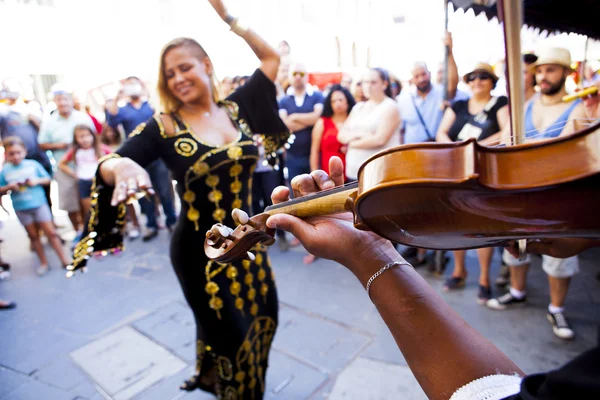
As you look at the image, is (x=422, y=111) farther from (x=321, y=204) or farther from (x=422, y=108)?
(x=321, y=204)

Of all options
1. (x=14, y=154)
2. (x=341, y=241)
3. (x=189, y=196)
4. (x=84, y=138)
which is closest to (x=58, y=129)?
(x=84, y=138)

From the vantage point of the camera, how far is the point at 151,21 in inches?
458

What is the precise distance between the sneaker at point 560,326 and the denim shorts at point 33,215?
479 cm

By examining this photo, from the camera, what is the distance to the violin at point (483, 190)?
62 centimetres

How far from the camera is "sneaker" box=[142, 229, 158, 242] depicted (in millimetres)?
4793

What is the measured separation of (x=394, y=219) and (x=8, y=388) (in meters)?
2.72

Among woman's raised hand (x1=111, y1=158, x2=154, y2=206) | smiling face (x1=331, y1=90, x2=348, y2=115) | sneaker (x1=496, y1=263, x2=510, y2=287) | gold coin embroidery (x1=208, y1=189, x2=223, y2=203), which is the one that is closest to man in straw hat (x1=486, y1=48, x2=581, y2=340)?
sneaker (x1=496, y1=263, x2=510, y2=287)

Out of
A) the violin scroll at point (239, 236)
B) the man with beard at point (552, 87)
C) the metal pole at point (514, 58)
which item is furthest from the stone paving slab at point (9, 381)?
the man with beard at point (552, 87)

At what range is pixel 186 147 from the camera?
1.63 meters

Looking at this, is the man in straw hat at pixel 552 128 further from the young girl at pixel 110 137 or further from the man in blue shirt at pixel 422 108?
the young girl at pixel 110 137

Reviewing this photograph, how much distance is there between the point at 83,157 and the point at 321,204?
4446 mm

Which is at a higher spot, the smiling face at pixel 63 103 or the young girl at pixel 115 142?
the smiling face at pixel 63 103

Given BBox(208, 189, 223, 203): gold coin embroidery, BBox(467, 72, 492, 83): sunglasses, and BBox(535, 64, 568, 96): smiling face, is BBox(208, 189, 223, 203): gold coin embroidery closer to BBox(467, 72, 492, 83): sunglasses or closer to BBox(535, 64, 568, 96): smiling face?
BBox(467, 72, 492, 83): sunglasses

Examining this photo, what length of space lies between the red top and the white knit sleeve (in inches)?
122
